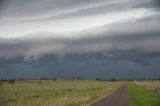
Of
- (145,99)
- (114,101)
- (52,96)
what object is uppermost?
(52,96)

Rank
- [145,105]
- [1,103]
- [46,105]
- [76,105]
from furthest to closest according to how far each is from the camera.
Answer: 1. [145,105]
2. [76,105]
3. [46,105]
4. [1,103]

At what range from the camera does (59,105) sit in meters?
28.6

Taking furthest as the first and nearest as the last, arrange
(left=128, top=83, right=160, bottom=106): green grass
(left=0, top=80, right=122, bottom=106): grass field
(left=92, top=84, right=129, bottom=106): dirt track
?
1. (left=128, top=83, right=160, bottom=106): green grass
2. (left=92, top=84, right=129, bottom=106): dirt track
3. (left=0, top=80, right=122, bottom=106): grass field

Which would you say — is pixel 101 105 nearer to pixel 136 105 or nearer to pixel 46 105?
pixel 136 105

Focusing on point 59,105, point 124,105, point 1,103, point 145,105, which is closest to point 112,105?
point 124,105

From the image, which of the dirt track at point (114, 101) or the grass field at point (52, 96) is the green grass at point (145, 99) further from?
the grass field at point (52, 96)

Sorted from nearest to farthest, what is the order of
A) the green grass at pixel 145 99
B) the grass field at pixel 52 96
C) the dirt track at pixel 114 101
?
the grass field at pixel 52 96 → the dirt track at pixel 114 101 → the green grass at pixel 145 99

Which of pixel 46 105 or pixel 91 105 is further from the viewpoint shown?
pixel 91 105

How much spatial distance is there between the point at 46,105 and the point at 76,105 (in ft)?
10.8

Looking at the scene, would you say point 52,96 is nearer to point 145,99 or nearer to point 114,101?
point 145,99

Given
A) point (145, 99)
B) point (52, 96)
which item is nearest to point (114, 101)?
point (145, 99)

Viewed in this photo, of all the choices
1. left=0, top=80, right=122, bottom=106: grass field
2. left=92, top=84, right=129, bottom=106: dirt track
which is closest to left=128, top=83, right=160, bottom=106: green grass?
left=92, top=84, right=129, bottom=106: dirt track

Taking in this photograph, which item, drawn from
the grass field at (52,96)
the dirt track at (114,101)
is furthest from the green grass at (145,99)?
the grass field at (52,96)

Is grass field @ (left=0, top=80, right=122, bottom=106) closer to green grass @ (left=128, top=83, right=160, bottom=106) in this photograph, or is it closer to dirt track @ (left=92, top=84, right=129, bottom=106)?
dirt track @ (left=92, top=84, right=129, bottom=106)
